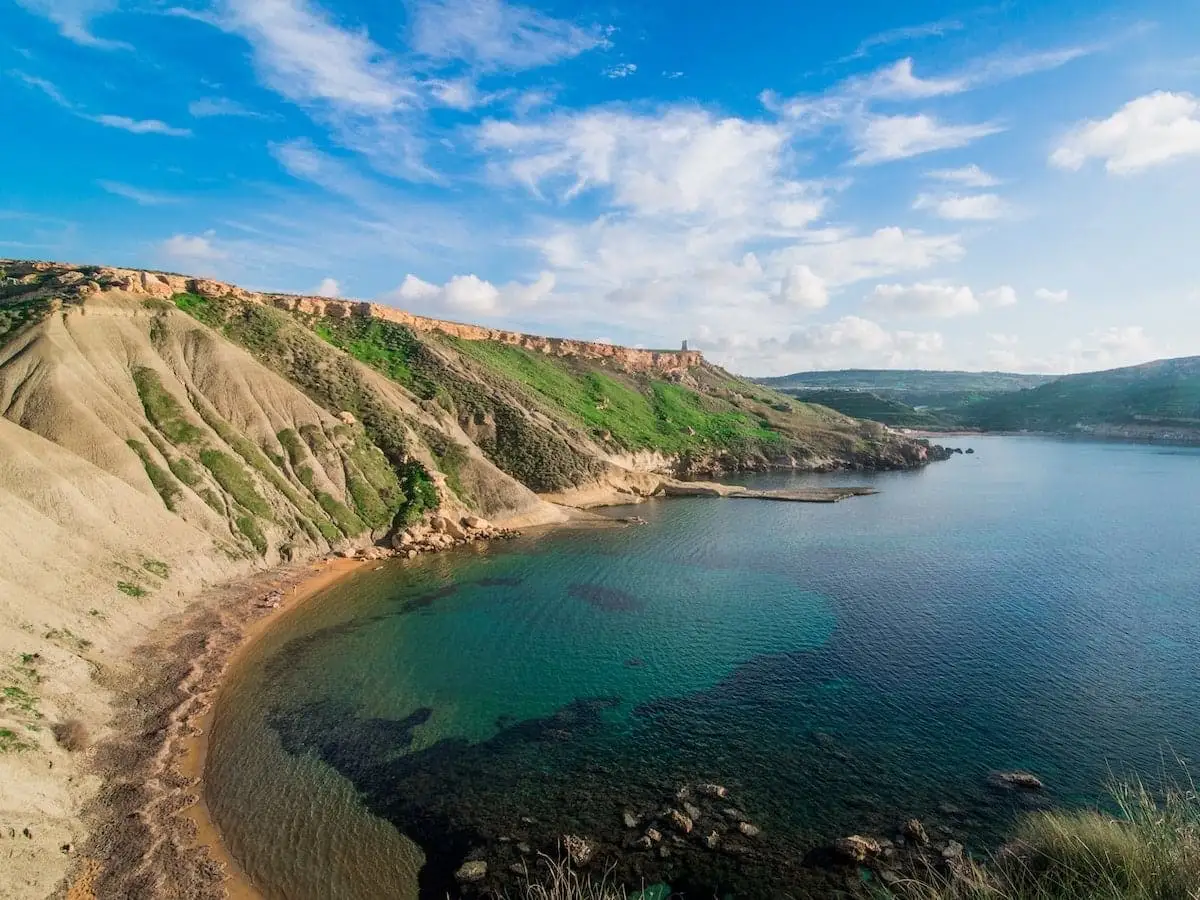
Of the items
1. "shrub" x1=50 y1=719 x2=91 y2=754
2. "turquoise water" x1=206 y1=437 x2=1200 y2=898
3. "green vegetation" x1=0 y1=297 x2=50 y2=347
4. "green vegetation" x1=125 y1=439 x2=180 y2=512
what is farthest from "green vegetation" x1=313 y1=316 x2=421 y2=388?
"shrub" x1=50 y1=719 x2=91 y2=754

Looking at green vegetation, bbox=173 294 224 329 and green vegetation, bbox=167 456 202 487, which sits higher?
green vegetation, bbox=173 294 224 329

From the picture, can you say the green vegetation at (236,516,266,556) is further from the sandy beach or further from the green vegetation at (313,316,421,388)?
the green vegetation at (313,316,421,388)

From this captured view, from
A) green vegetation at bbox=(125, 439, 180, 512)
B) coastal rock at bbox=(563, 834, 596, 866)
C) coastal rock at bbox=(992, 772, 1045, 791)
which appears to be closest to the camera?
coastal rock at bbox=(563, 834, 596, 866)

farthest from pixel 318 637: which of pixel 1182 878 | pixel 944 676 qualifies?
pixel 1182 878

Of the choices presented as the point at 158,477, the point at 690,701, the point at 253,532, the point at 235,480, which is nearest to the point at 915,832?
the point at 690,701

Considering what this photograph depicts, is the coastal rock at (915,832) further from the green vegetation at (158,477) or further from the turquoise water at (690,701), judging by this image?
the green vegetation at (158,477)

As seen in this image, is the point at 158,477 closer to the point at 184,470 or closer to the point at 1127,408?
the point at 184,470

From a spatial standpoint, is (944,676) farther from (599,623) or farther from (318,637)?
(318,637)
